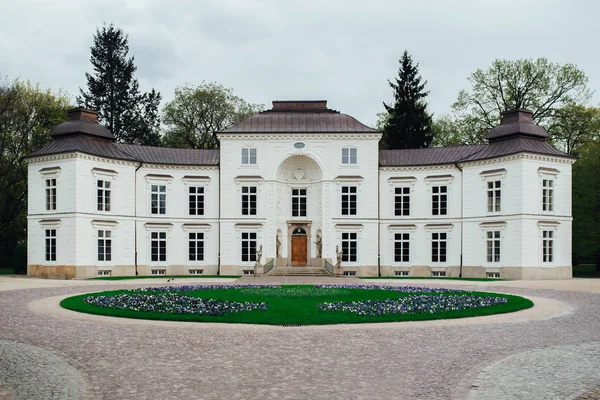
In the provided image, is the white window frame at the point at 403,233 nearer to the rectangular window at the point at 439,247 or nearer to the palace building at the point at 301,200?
the palace building at the point at 301,200

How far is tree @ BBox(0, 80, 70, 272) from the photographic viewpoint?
46.8 metres

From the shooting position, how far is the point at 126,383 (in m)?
8.98

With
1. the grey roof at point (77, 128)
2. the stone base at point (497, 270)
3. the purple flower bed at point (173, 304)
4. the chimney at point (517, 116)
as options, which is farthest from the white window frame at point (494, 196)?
the grey roof at point (77, 128)

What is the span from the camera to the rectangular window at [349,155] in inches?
1646

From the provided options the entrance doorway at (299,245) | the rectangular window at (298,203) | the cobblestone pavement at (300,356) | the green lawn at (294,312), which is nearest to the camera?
the cobblestone pavement at (300,356)

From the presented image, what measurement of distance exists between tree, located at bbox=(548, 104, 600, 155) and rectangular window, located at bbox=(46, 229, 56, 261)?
41.5m

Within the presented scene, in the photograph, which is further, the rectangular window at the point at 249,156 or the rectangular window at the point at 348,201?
the rectangular window at the point at 249,156

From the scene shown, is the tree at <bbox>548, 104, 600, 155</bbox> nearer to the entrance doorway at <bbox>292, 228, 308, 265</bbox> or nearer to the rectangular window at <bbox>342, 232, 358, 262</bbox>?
the rectangular window at <bbox>342, 232, 358, 262</bbox>

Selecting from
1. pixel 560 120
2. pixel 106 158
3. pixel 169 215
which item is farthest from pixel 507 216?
pixel 106 158

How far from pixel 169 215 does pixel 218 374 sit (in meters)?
33.2

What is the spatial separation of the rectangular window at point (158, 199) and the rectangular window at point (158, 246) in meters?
1.63

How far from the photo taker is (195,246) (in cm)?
4203

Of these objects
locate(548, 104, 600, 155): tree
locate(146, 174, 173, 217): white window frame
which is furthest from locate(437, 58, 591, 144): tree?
locate(146, 174, 173, 217): white window frame

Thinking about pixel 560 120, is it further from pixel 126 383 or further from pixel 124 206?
pixel 126 383
